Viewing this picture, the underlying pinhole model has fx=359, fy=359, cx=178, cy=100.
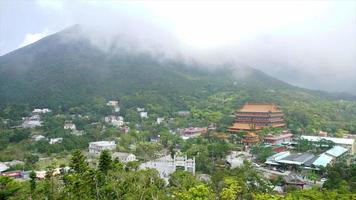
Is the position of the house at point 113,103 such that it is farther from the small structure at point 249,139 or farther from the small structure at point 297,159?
the small structure at point 297,159

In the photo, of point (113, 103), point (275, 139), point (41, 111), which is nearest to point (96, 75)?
point (113, 103)

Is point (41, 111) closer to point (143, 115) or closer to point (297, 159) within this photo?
point (143, 115)

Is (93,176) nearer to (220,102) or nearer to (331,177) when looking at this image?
(331,177)

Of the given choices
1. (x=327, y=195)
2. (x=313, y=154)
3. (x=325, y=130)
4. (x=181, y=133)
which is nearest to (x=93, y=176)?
(x=327, y=195)

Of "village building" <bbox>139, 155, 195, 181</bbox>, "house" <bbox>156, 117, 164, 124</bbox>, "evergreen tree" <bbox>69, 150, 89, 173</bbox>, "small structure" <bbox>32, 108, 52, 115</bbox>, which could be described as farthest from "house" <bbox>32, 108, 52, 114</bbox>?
"evergreen tree" <bbox>69, 150, 89, 173</bbox>

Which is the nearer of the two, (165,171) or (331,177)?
(331,177)
